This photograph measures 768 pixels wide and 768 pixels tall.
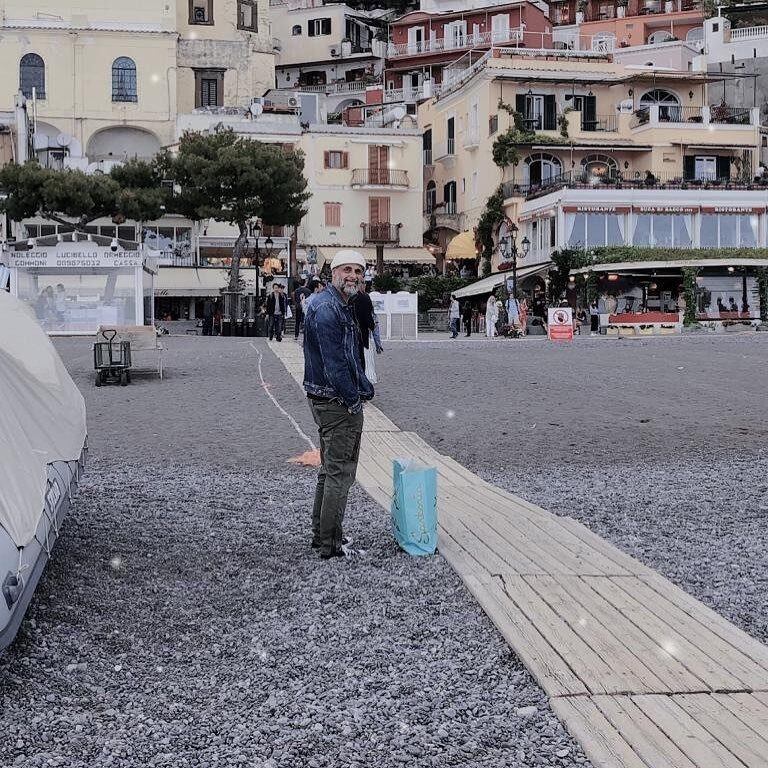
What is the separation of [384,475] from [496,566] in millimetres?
3400

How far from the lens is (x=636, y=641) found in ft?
16.0

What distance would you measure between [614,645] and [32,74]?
62.8 metres

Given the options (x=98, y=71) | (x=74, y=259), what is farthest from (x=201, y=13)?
(x=74, y=259)

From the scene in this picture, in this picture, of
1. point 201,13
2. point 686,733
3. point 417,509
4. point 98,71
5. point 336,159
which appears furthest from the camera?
point 201,13

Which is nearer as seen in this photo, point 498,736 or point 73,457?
point 498,736

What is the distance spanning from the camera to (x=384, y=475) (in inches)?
377

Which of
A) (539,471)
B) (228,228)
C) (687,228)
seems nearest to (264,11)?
(228,228)

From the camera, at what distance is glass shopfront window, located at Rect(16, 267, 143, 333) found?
97.5 ft

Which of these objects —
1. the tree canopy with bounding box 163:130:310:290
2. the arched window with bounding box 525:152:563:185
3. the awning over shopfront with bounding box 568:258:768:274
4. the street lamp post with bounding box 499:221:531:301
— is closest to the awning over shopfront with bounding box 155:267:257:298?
the tree canopy with bounding box 163:130:310:290

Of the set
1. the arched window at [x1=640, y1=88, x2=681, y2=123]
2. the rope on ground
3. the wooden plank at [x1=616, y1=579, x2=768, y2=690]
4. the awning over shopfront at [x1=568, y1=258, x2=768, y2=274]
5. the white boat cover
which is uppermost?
the arched window at [x1=640, y1=88, x2=681, y2=123]

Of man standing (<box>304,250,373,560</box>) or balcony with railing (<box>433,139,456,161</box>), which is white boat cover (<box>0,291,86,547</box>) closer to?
man standing (<box>304,250,373,560</box>)

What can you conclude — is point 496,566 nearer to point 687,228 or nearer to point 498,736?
point 498,736

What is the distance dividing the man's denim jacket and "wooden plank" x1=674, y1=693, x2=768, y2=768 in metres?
2.76

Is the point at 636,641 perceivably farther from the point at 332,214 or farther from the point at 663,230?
the point at 332,214
